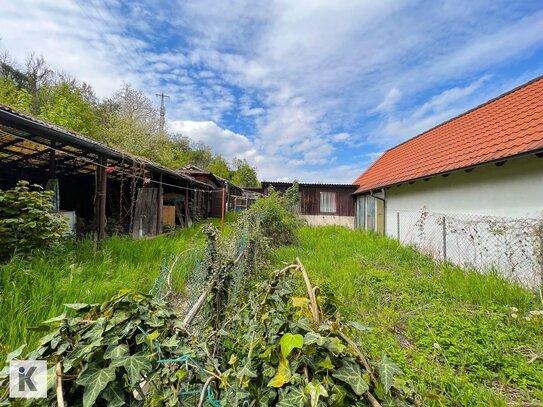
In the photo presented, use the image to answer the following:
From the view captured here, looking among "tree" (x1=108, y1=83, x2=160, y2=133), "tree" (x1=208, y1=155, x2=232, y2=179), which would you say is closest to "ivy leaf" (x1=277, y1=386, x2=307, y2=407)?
"tree" (x1=108, y1=83, x2=160, y2=133)

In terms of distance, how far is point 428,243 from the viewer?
7.00 meters

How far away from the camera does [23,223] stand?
3.75m

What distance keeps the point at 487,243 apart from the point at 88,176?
14.4m

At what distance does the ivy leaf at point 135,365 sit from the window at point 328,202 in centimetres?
1539

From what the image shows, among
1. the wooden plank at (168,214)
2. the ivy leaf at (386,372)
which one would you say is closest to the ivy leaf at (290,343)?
the ivy leaf at (386,372)

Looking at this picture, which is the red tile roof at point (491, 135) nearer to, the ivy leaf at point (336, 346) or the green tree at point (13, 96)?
the ivy leaf at point (336, 346)

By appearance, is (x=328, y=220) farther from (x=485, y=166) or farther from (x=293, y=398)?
(x=293, y=398)

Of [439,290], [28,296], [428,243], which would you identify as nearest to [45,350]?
[28,296]

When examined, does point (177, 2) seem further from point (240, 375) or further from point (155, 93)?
point (155, 93)

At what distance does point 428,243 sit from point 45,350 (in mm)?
7995

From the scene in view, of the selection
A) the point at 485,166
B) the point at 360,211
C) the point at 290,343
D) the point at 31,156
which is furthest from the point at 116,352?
the point at 360,211

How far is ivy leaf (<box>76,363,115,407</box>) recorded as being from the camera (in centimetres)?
72

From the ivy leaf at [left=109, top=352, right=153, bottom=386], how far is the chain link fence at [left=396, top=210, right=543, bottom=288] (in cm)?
542

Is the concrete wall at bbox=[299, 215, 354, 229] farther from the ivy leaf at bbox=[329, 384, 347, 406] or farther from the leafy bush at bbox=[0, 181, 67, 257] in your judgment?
the ivy leaf at bbox=[329, 384, 347, 406]
